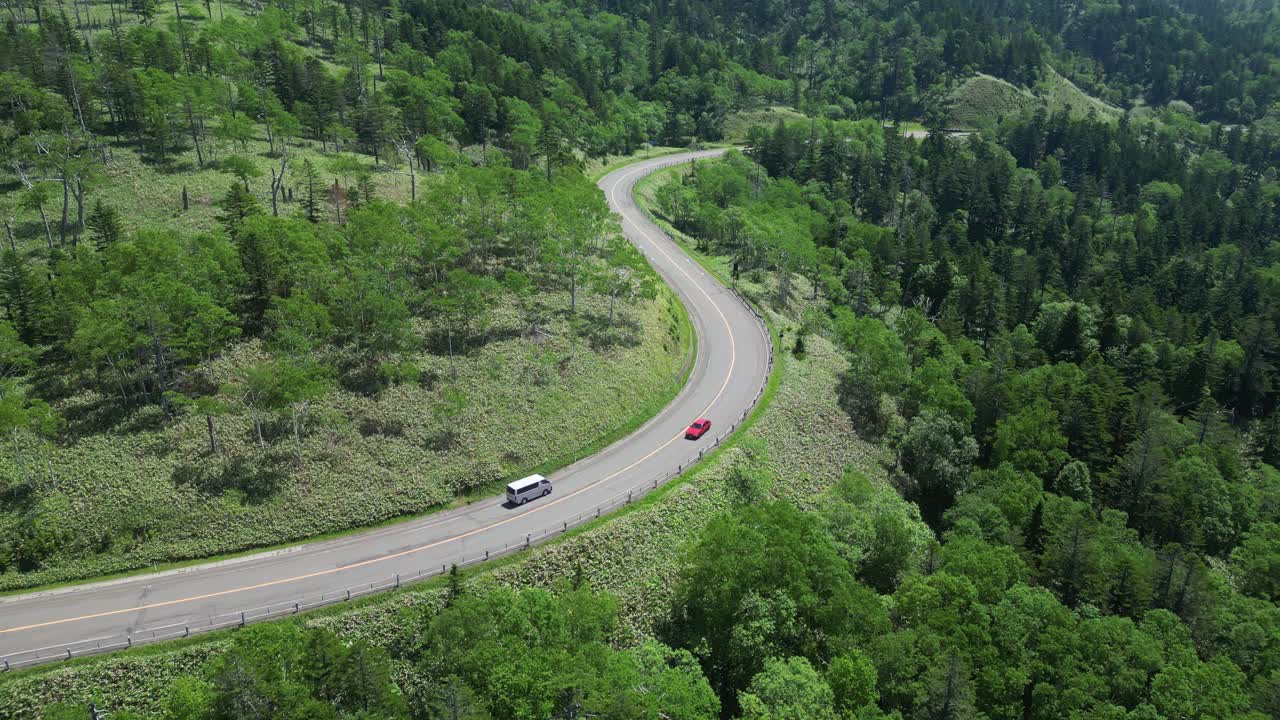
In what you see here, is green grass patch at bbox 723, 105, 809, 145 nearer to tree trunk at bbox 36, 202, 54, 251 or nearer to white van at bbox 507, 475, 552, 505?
tree trunk at bbox 36, 202, 54, 251

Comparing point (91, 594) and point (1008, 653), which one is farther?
point (1008, 653)

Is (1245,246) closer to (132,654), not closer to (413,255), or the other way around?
(413,255)

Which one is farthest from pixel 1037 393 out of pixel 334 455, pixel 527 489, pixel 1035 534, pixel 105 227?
pixel 105 227

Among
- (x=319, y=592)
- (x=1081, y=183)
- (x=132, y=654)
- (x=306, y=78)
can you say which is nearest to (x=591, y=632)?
(x=319, y=592)

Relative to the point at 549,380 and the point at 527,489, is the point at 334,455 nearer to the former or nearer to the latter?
the point at 527,489

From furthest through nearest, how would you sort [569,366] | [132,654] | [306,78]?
[306,78]
[569,366]
[132,654]

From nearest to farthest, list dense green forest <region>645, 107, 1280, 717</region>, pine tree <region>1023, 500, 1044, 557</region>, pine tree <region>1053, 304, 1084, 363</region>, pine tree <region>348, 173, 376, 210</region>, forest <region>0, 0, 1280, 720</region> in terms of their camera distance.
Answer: forest <region>0, 0, 1280, 720</region> → dense green forest <region>645, 107, 1280, 717</region> → pine tree <region>1023, 500, 1044, 557</region> → pine tree <region>348, 173, 376, 210</region> → pine tree <region>1053, 304, 1084, 363</region>

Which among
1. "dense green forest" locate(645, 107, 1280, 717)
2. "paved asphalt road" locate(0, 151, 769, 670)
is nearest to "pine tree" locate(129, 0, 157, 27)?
"dense green forest" locate(645, 107, 1280, 717)
